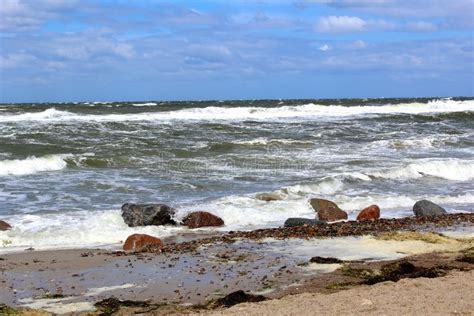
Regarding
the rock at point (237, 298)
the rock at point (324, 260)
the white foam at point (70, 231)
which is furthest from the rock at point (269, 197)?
the rock at point (237, 298)

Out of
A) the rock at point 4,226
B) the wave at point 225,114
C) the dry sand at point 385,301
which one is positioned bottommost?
the rock at point 4,226

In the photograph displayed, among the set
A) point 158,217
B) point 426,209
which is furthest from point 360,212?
point 158,217

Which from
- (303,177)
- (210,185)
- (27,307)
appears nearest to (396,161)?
(303,177)

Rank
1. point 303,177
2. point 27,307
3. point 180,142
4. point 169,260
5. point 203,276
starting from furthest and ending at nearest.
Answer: point 180,142 < point 303,177 < point 169,260 < point 203,276 < point 27,307

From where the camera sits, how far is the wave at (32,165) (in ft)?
56.5

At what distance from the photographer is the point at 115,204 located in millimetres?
12312

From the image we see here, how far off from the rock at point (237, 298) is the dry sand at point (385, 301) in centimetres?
15

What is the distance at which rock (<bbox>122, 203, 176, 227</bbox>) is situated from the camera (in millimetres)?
10477

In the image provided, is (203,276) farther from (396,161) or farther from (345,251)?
(396,161)

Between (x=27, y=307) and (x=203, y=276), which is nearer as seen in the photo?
(x=27, y=307)

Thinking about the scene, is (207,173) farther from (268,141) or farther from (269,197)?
(268,141)

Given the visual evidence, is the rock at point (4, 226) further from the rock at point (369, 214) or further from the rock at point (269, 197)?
the rock at point (369, 214)

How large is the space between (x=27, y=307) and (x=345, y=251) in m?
4.04

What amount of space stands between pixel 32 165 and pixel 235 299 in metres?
13.6
